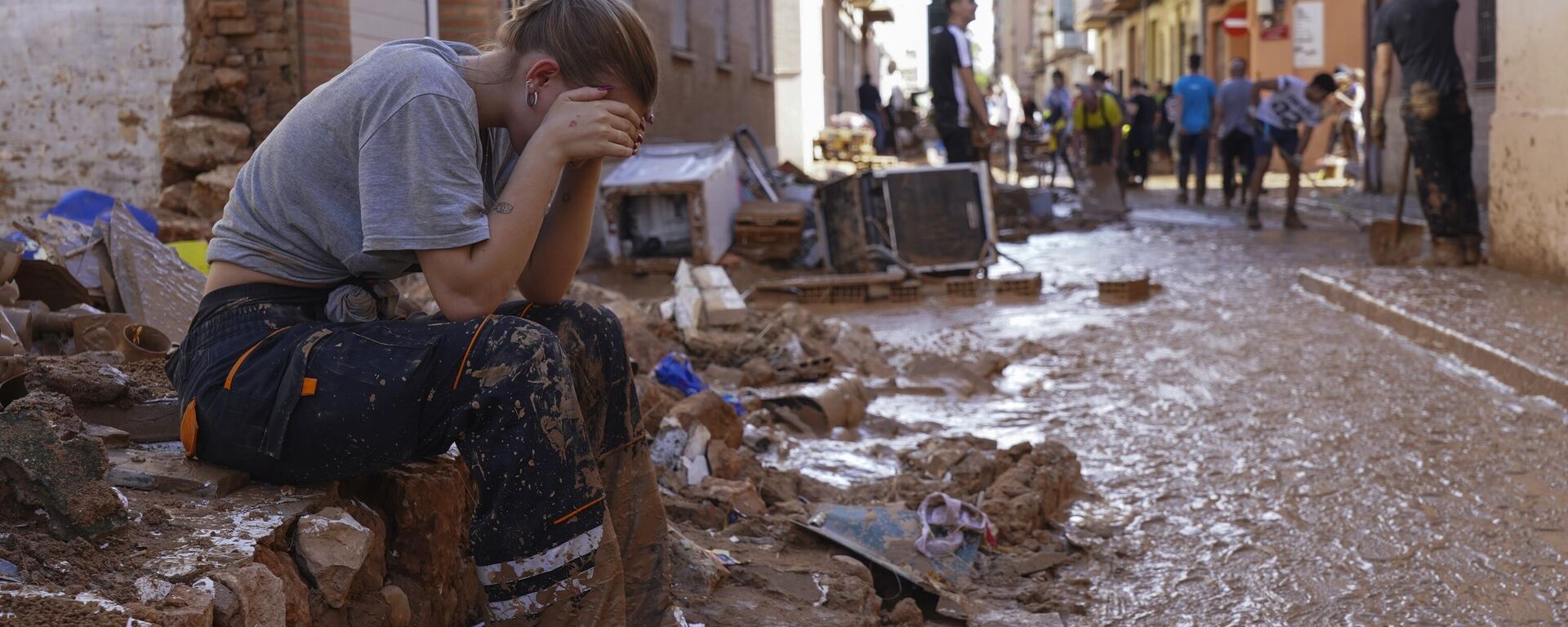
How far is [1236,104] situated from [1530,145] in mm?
6778

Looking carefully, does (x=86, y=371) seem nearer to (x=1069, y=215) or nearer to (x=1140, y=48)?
(x=1069, y=215)

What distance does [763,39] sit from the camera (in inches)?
779

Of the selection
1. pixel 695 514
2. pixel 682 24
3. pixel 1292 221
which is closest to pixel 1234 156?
pixel 1292 221

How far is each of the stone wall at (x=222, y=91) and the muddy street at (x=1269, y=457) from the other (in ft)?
11.0

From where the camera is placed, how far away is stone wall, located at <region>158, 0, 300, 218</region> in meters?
6.76

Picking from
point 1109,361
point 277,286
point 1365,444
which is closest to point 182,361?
point 277,286

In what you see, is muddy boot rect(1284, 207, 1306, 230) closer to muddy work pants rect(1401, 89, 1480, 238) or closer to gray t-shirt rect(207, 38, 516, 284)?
muddy work pants rect(1401, 89, 1480, 238)

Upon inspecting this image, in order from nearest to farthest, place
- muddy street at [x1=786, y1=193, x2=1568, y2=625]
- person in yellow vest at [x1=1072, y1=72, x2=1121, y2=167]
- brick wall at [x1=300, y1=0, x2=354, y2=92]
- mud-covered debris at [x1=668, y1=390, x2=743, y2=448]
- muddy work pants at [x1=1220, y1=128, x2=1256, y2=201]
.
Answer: muddy street at [x1=786, y1=193, x2=1568, y2=625] → mud-covered debris at [x1=668, y1=390, x2=743, y2=448] → brick wall at [x1=300, y1=0, x2=354, y2=92] → muddy work pants at [x1=1220, y1=128, x2=1256, y2=201] → person in yellow vest at [x1=1072, y1=72, x2=1121, y2=167]

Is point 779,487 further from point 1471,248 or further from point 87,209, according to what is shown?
point 1471,248

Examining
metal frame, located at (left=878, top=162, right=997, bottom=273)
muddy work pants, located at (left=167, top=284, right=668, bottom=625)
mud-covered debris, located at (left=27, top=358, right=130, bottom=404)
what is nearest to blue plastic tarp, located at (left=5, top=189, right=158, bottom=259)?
mud-covered debris, located at (left=27, top=358, right=130, bottom=404)

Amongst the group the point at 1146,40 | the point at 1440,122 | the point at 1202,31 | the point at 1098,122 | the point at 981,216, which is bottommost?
the point at 981,216

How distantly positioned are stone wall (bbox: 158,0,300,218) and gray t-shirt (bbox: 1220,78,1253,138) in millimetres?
9938

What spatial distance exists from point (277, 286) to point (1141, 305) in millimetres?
6385

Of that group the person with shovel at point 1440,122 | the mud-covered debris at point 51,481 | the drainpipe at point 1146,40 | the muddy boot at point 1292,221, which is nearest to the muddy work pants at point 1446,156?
the person with shovel at point 1440,122
